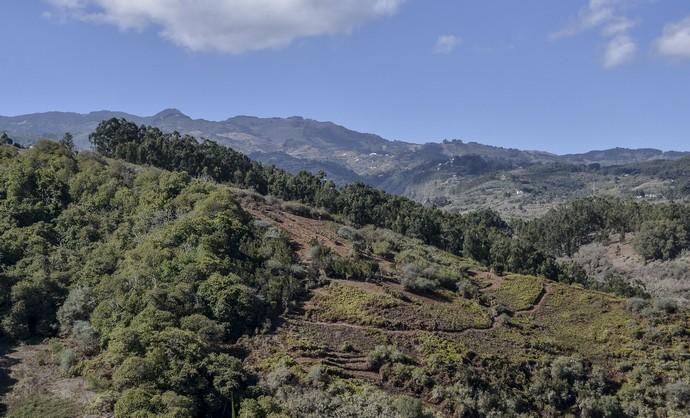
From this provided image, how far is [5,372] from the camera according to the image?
32406 millimetres

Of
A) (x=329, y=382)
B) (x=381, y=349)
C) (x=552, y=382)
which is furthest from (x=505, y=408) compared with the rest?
(x=329, y=382)

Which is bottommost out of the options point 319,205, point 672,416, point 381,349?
point 672,416

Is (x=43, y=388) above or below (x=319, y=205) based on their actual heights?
below

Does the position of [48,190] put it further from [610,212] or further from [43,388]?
[610,212]

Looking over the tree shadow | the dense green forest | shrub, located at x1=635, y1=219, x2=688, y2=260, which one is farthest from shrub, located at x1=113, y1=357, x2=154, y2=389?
shrub, located at x1=635, y1=219, x2=688, y2=260

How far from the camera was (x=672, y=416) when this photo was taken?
107 feet

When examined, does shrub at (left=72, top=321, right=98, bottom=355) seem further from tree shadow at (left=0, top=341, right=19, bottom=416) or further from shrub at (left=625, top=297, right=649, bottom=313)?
shrub at (left=625, top=297, right=649, bottom=313)

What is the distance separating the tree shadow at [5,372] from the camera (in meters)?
29.7

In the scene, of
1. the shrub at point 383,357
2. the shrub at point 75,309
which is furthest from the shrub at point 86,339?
the shrub at point 383,357

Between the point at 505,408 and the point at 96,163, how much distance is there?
45201 mm

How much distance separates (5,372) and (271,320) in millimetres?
14592

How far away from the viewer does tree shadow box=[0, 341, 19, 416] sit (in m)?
29.7

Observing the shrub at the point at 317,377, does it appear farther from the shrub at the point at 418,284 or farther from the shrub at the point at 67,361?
the shrub at the point at 418,284

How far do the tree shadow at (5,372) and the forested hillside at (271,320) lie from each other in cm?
16
